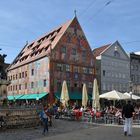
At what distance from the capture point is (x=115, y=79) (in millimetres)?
63531

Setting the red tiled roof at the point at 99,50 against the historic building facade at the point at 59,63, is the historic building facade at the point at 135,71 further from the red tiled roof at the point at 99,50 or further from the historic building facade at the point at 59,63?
the historic building facade at the point at 59,63

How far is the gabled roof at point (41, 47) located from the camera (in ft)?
183

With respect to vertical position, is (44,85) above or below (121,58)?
below

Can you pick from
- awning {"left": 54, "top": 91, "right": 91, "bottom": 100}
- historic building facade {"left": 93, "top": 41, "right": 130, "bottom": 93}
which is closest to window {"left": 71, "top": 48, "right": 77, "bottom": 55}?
historic building facade {"left": 93, "top": 41, "right": 130, "bottom": 93}

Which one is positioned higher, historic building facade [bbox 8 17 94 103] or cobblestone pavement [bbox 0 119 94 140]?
historic building facade [bbox 8 17 94 103]

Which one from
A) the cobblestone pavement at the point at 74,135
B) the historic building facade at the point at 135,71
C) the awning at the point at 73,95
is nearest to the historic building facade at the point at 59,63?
the awning at the point at 73,95

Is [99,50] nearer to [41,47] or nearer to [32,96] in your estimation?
[41,47]

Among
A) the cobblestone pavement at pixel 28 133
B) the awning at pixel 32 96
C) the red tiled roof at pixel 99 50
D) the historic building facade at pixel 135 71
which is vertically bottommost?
the cobblestone pavement at pixel 28 133

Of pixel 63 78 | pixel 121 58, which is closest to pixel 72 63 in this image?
pixel 63 78

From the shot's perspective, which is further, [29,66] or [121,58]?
[121,58]

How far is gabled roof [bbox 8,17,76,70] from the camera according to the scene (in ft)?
183

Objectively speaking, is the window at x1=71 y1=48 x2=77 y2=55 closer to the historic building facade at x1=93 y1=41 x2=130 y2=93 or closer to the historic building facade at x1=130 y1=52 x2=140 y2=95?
the historic building facade at x1=93 y1=41 x2=130 y2=93

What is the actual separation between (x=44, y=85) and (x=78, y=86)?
236 inches

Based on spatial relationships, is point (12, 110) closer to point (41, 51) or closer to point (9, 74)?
point (41, 51)
